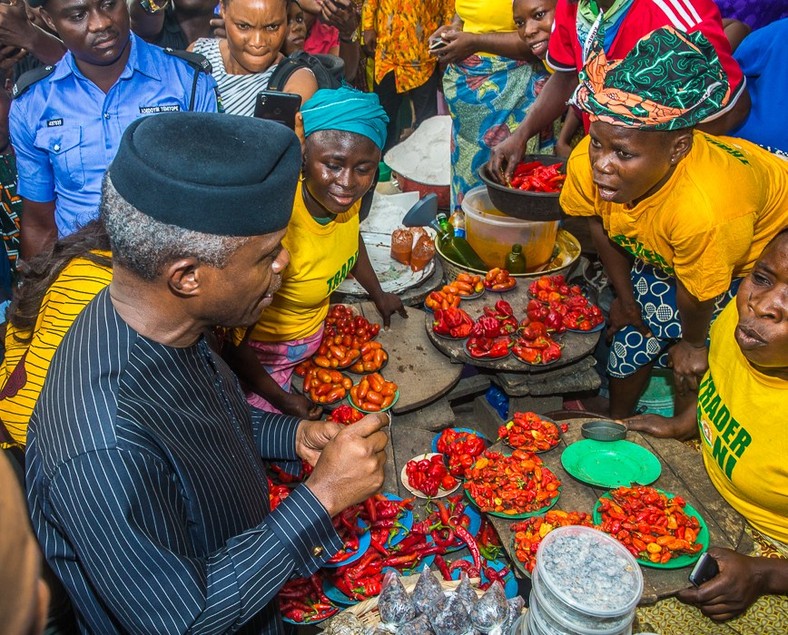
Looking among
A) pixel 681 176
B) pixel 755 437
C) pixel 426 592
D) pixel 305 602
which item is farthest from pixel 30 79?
pixel 755 437

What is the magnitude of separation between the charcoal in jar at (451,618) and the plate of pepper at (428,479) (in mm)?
836

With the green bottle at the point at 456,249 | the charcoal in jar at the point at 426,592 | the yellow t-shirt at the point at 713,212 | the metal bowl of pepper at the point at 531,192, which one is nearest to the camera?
the charcoal in jar at the point at 426,592

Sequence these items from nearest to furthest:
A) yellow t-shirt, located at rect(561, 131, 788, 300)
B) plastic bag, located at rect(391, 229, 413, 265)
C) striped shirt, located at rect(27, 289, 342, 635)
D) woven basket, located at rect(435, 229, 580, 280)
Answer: striped shirt, located at rect(27, 289, 342, 635)
yellow t-shirt, located at rect(561, 131, 788, 300)
woven basket, located at rect(435, 229, 580, 280)
plastic bag, located at rect(391, 229, 413, 265)

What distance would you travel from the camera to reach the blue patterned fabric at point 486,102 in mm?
5070

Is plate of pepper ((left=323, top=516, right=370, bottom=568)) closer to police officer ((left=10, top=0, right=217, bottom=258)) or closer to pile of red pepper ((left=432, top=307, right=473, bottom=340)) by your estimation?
pile of red pepper ((left=432, top=307, right=473, bottom=340))

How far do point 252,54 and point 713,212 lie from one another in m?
2.75

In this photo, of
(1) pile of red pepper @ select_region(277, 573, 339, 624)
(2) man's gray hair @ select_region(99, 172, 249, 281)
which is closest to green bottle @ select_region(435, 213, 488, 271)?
(1) pile of red pepper @ select_region(277, 573, 339, 624)

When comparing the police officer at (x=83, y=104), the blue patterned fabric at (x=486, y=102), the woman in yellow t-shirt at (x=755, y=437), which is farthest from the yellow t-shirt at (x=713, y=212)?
the police officer at (x=83, y=104)

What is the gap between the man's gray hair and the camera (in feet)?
5.01

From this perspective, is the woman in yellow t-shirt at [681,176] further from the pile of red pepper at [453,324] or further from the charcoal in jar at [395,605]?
the charcoal in jar at [395,605]

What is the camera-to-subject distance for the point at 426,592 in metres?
2.13

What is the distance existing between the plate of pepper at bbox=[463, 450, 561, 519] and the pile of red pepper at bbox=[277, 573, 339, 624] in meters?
0.73

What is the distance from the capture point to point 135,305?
1658mm

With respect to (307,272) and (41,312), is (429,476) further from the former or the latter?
(41,312)
